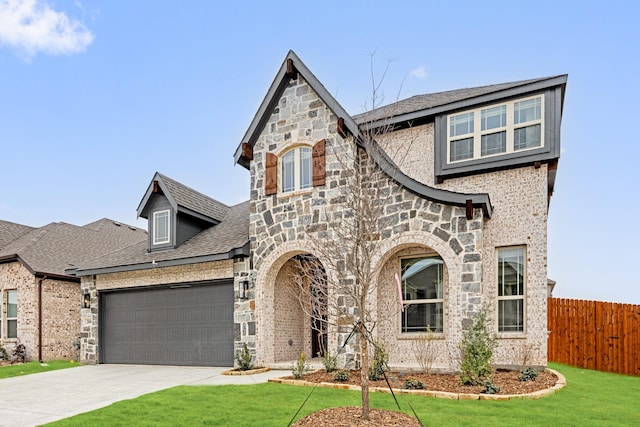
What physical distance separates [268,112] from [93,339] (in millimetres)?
9695

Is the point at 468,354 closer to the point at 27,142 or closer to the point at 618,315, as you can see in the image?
the point at 618,315

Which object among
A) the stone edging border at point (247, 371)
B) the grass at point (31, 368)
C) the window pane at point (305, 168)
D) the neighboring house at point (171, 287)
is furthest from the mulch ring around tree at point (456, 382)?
the grass at point (31, 368)

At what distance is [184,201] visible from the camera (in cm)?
1584

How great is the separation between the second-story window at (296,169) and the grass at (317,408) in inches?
216

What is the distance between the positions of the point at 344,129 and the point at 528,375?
23.2 feet

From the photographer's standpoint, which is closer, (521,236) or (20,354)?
(521,236)

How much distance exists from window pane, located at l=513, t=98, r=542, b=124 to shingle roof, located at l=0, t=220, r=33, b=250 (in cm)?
2128

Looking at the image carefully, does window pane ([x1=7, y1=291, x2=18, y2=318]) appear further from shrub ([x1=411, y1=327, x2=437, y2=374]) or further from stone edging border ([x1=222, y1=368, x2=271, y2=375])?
shrub ([x1=411, y1=327, x2=437, y2=374])

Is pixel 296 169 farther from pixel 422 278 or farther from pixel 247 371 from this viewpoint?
pixel 247 371

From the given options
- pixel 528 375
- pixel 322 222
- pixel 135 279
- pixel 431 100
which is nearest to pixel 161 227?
pixel 135 279

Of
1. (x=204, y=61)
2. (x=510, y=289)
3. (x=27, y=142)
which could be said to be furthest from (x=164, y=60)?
(x=510, y=289)

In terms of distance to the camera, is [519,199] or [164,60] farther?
[164,60]

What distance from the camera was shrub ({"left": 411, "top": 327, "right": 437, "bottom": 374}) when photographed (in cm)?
1114

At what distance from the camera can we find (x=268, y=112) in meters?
13.7
